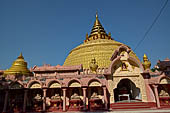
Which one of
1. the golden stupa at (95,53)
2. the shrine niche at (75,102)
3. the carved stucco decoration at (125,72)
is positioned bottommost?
the shrine niche at (75,102)

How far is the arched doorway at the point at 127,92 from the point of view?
63.4 ft

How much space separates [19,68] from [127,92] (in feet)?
62.9

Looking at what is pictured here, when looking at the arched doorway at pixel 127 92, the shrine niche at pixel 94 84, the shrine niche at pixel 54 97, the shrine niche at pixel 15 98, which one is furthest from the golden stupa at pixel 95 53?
the shrine niche at pixel 15 98

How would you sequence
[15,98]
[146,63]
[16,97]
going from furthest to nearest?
[146,63]
[16,97]
[15,98]

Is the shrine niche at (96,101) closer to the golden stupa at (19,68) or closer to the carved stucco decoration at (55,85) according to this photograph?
the carved stucco decoration at (55,85)

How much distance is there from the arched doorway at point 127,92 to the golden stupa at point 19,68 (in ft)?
53.5

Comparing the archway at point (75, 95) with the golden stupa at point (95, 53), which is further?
the golden stupa at point (95, 53)

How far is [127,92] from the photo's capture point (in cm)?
2070

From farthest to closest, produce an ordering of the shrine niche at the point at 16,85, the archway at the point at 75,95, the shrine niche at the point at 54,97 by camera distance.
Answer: the shrine niche at the point at 16,85
the shrine niche at the point at 54,97
the archway at the point at 75,95

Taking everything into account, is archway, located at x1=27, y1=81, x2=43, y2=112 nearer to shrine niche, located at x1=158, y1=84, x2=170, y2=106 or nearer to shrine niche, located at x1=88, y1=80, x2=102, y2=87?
shrine niche, located at x1=88, y1=80, x2=102, y2=87

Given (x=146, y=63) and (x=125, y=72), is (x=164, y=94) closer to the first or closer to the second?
(x=125, y=72)

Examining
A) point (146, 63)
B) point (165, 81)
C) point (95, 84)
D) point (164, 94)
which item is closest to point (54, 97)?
point (95, 84)

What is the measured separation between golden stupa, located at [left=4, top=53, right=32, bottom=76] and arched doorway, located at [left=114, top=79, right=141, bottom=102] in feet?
53.5

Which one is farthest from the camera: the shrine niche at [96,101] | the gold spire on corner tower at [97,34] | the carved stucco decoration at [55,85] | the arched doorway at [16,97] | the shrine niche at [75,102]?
the gold spire on corner tower at [97,34]
